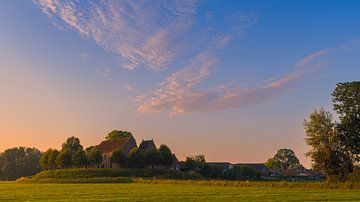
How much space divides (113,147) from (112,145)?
8.80 feet

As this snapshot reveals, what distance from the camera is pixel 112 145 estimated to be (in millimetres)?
129875

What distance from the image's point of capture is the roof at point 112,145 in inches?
4965

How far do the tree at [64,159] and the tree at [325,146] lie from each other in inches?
2666

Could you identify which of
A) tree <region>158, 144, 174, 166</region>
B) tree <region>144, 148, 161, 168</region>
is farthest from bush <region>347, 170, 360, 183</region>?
tree <region>144, 148, 161, 168</region>

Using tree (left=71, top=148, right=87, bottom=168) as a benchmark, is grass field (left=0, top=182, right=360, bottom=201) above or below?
below

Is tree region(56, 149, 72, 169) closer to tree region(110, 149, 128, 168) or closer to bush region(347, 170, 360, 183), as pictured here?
tree region(110, 149, 128, 168)

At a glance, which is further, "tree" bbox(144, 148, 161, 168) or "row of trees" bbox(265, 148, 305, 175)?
"row of trees" bbox(265, 148, 305, 175)

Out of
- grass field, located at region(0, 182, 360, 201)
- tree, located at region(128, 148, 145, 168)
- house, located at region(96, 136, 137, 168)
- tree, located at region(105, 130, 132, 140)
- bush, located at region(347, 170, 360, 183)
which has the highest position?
tree, located at region(105, 130, 132, 140)

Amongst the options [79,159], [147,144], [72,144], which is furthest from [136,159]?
[72,144]

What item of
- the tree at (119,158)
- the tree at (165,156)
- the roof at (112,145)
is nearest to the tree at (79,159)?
the tree at (119,158)

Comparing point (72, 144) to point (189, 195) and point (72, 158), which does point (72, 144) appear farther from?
point (189, 195)

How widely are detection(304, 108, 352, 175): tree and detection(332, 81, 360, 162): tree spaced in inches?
42.7

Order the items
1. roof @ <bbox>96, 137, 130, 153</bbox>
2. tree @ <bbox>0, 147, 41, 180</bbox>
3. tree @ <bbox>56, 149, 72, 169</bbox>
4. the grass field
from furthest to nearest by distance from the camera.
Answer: tree @ <bbox>0, 147, 41, 180</bbox>
roof @ <bbox>96, 137, 130, 153</bbox>
tree @ <bbox>56, 149, 72, 169</bbox>
the grass field

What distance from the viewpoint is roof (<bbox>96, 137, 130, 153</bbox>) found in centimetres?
12611
